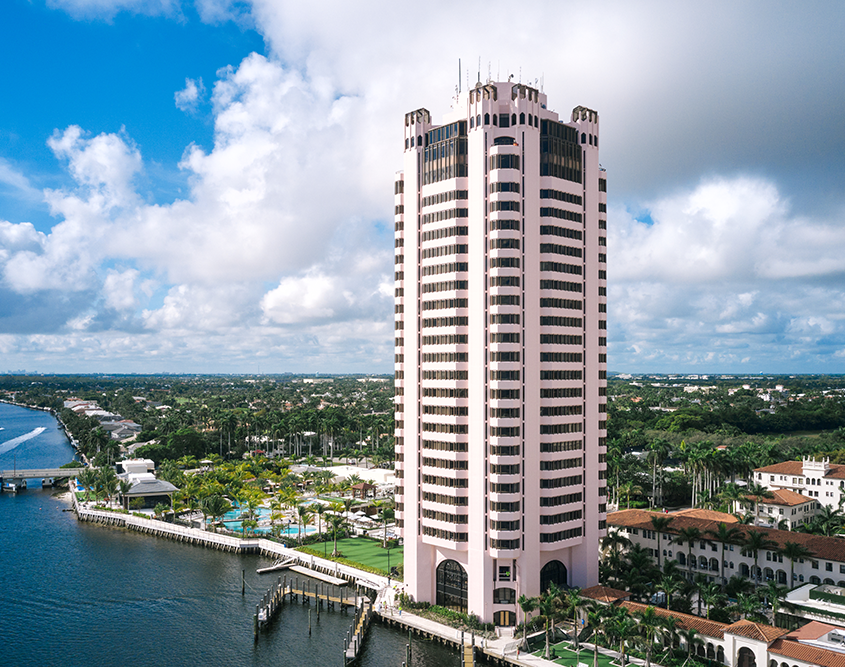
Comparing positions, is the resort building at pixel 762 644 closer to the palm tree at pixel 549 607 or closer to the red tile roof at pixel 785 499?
the palm tree at pixel 549 607

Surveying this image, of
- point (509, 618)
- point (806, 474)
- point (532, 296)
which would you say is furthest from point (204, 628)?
point (806, 474)

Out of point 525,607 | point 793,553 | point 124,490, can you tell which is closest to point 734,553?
point 793,553

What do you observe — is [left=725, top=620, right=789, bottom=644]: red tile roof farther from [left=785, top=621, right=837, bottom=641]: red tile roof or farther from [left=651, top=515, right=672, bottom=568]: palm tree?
[left=651, top=515, right=672, bottom=568]: palm tree

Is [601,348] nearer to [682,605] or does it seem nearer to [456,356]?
[456,356]

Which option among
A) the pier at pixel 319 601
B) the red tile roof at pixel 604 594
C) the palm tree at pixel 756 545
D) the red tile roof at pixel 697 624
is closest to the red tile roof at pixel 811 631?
the red tile roof at pixel 697 624

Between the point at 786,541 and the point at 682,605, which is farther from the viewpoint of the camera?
the point at 786,541

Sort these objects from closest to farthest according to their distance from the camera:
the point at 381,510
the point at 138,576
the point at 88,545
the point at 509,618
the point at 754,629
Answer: the point at 754,629, the point at 509,618, the point at 138,576, the point at 88,545, the point at 381,510
